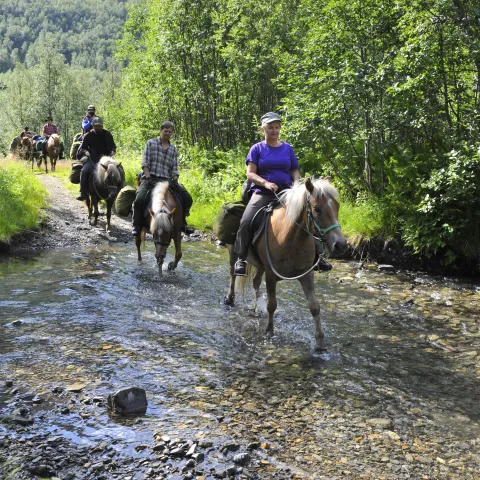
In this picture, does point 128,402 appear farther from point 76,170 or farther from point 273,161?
point 76,170

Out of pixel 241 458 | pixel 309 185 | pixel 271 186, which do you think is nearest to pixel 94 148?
pixel 271 186

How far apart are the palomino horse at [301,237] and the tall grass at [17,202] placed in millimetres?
9008

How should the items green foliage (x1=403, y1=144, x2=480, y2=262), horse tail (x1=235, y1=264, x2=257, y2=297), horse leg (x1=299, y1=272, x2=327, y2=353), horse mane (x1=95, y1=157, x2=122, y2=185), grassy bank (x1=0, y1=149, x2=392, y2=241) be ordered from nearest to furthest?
horse leg (x1=299, y1=272, x2=327, y2=353), horse tail (x1=235, y1=264, x2=257, y2=297), green foliage (x1=403, y1=144, x2=480, y2=262), grassy bank (x1=0, y1=149, x2=392, y2=241), horse mane (x1=95, y1=157, x2=122, y2=185)

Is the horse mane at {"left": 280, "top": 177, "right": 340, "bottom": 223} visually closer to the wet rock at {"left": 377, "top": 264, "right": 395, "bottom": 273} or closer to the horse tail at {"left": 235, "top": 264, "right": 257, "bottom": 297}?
the horse tail at {"left": 235, "top": 264, "right": 257, "bottom": 297}

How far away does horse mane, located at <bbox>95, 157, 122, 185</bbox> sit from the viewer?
16.3 metres

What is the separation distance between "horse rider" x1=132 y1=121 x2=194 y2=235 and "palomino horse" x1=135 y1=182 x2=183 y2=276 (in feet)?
0.91

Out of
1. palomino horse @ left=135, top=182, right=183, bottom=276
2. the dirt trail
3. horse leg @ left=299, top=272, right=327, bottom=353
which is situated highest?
palomino horse @ left=135, top=182, right=183, bottom=276

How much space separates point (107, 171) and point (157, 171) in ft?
15.4

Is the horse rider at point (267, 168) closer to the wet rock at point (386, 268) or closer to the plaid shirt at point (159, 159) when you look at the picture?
the plaid shirt at point (159, 159)

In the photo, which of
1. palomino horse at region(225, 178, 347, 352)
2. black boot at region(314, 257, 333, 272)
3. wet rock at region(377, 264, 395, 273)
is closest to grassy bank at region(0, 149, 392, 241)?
wet rock at region(377, 264, 395, 273)

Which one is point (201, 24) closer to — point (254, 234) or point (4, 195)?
point (4, 195)

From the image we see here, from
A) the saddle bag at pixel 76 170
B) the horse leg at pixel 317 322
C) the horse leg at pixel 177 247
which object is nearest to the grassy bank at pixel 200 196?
the saddle bag at pixel 76 170

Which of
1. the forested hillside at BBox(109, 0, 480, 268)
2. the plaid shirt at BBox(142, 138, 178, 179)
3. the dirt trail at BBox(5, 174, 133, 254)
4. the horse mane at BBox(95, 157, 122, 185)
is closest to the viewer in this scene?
the forested hillside at BBox(109, 0, 480, 268)

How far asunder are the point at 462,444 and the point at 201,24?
72.2 ft
